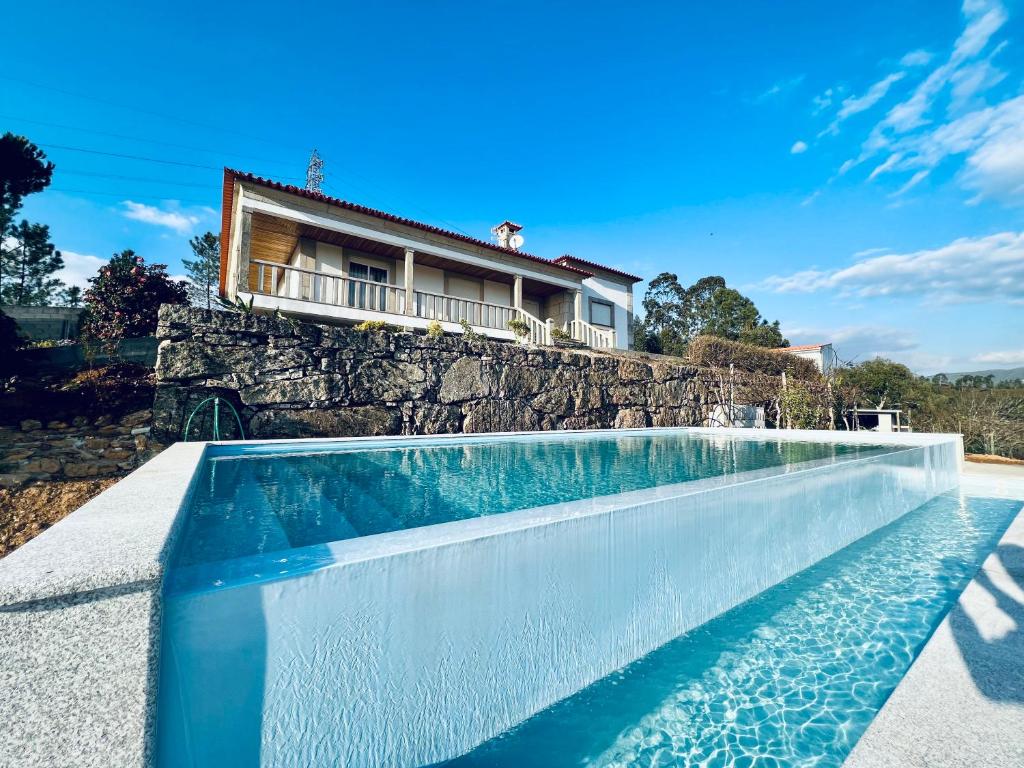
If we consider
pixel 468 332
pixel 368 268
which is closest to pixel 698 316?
pixel 468 332

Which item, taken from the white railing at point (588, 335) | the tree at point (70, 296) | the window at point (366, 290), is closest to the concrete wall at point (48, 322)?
the window at point (366, 290)

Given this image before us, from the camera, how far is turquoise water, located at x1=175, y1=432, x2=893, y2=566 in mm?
2148

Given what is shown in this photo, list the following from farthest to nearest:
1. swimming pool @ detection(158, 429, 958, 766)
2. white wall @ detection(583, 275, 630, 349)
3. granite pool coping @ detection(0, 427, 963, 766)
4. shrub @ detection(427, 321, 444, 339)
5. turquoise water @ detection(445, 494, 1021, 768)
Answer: white wall @ detection(583, 275, 630, 349) < shrub @ detection(427, 321, 444, 339) < turquoise water @ detection(445, 494, 1021, 768) < swimming pool @ detection(158, 429, 958, 766) < granite pool coping @ detection(0, 427, 963, 766)

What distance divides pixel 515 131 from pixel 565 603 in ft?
66.2

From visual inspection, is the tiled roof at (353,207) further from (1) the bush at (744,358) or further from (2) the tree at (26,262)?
(2) the tree at (26,262)

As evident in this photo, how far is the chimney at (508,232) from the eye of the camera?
16078 mm

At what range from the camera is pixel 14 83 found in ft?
67.5

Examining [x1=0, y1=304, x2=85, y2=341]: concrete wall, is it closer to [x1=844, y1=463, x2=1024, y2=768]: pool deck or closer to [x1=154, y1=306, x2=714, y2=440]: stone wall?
[x1=154, y1=306, x2=714, y2=440]: stone wall

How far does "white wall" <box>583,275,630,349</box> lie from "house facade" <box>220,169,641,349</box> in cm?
186

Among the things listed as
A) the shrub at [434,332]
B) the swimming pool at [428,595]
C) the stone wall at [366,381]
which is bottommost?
the swimming pool at [428,595]

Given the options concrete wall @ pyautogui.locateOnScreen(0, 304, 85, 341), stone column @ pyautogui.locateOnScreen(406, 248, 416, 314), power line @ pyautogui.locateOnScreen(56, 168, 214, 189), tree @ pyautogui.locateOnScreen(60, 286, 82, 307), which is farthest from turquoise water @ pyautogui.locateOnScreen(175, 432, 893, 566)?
power line @ pyautogui.locateOnScreen(56, 168, 214, 189)

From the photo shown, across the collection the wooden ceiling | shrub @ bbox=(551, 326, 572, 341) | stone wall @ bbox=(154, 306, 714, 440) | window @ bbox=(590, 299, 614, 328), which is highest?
the wooden ceiling

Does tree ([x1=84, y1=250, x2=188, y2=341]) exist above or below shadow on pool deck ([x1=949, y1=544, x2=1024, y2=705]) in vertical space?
above

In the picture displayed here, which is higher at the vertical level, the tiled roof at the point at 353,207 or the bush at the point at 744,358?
the tiled roof at the point at 353,207
